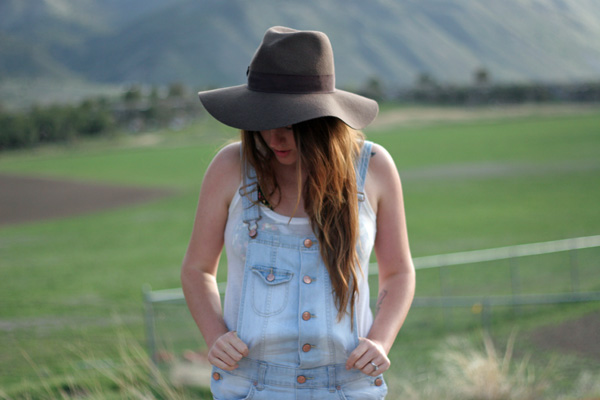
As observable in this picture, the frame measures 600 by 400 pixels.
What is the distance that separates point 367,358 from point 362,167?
558mm

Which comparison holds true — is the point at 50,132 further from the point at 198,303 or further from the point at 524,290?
the point at 198,303

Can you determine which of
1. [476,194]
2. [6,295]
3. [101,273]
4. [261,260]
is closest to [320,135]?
[261,260]

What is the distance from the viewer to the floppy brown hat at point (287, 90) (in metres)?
1.82

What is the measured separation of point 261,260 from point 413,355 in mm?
7618

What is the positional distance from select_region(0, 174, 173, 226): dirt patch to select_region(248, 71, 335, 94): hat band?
26760mm

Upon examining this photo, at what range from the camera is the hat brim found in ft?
5.93

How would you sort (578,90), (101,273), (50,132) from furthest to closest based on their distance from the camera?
(578,90)
(50,132)
(101,273)

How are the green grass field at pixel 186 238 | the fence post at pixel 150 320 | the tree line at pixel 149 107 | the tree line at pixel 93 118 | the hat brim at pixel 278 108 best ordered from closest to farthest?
the hat brim at pixel 278 108 → the fence post at pixel 150 320 → the green grass field at pixel 186 238 → the tree line at pixel 93 118 → the tree line at pixel 149 107

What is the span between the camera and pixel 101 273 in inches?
663

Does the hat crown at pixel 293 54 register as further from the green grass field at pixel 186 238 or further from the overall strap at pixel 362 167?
the green grass field at pixel 186 238

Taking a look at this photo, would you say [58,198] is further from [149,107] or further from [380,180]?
[149,107]

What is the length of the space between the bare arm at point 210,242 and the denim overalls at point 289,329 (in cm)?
8

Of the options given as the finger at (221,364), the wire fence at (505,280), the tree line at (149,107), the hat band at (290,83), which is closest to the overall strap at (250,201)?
the hat band at (290,83)

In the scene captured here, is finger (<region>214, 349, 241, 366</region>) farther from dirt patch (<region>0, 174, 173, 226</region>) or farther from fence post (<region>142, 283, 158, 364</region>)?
dirt patch (<region>0, 174, 173, 226</region>)
